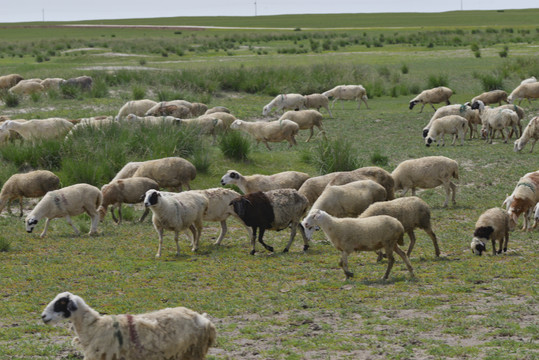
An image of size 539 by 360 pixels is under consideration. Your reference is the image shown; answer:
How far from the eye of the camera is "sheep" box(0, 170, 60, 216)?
1738 cm

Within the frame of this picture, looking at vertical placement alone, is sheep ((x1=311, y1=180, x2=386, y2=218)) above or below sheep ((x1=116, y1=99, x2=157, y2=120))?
below

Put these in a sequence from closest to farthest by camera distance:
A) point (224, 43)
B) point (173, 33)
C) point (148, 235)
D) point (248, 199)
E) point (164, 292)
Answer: point (164, 292) < point (248, 199) < point (148, 235) < point (224, 43) < point (173, 33)

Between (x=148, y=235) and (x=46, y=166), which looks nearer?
(x=148, y=235)

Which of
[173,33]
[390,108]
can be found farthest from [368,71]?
[173,33]

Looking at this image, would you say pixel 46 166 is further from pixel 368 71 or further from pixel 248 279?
pixel 368 71

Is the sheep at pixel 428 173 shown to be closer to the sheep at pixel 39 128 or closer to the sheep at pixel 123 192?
the sheep at pixel 123 192

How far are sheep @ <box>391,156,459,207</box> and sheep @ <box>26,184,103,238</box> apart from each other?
6.74 meters

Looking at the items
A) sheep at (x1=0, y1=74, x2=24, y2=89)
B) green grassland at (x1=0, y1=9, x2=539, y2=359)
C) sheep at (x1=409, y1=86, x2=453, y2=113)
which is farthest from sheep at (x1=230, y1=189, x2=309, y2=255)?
sheep at (x1=0, y1=74, x2=24, y2=89)

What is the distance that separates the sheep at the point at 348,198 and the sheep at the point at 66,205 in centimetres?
463

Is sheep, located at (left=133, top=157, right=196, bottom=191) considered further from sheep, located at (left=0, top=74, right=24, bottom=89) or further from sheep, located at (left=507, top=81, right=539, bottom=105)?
sheep, located at (left=0, top=74, right=24, bottom=89)

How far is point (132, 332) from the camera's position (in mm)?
7473

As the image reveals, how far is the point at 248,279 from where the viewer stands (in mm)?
12078

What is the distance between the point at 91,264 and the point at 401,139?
1530cm

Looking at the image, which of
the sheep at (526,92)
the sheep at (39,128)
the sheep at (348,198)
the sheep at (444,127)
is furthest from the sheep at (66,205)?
the sheep at (526,92)
